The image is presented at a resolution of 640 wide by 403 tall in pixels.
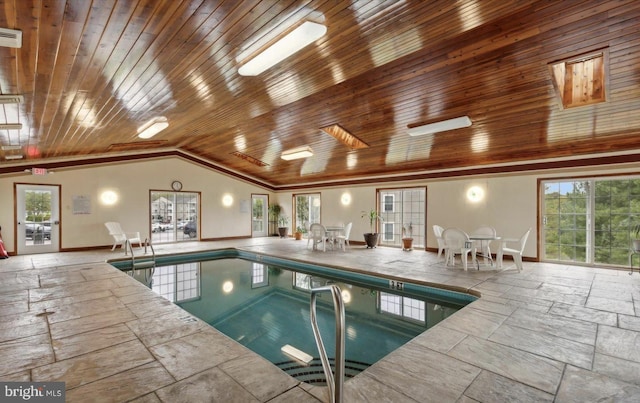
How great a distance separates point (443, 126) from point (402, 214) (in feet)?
14.7

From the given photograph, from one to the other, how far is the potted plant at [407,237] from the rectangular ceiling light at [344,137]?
3.13 metres

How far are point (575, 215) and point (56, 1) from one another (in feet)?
28.3

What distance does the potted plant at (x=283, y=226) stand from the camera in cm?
1277

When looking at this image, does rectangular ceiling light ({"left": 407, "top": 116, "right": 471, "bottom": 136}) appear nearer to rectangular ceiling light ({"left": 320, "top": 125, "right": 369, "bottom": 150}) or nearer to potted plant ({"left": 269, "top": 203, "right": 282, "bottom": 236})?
rectangular ceiling light ({"left": 320, "top": 125, "right": 369, "bottom": 150})

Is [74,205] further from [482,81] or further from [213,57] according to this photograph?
[482,81]

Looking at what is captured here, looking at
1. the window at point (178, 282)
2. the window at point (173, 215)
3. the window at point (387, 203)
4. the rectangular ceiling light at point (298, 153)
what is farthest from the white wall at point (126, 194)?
the window at point (387, 203)

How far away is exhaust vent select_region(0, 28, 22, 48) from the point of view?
228 centimetres

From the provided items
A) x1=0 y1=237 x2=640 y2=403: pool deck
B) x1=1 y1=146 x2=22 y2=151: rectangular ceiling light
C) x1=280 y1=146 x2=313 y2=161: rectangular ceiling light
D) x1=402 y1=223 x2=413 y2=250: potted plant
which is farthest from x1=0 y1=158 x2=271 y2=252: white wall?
x1=402 y1=223 x2=413 y2=250: potted plant

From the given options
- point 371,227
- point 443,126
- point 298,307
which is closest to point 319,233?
point 371,227

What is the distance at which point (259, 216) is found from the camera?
1323 centimetres

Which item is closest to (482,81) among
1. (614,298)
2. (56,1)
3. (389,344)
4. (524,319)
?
(524,319)

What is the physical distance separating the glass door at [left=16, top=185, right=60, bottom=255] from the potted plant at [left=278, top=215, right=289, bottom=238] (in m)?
7.06

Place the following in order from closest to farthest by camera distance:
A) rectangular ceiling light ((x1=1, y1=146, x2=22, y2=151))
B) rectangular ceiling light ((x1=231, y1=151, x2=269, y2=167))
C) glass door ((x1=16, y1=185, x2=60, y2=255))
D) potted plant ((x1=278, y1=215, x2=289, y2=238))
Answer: rectangular ceiling light ((x1=1, y1=146, x2=22, y2=151)), glass door ((x1=16, y1=185, x2=60, y2=255)), rectangular ceiling light ((x1=231, y1=151, x2=269, y2=167)), potted plant ((x1=278, y1=215, x2=289, y2=238))

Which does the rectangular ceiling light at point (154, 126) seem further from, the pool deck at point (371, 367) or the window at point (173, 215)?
the window at point (173, 215)
